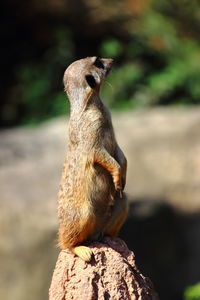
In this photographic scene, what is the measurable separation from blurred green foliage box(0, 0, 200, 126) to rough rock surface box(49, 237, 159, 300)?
8.06m

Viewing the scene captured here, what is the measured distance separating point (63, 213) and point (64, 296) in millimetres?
433

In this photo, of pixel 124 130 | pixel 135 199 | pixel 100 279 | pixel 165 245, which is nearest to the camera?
pixel 100 279

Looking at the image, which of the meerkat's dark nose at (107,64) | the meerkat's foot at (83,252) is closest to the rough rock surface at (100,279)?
the meerkat's foot at (83,252)

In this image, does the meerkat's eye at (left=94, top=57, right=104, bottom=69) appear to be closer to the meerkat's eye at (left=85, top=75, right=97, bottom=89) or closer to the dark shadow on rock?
the meerkat's eye at (left=85, top=75, right=97, bottom=89)

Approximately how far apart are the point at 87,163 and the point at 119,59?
10.8 m

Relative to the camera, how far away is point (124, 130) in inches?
429

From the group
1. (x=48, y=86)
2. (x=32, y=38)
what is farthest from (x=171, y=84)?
(x=32, y=38)

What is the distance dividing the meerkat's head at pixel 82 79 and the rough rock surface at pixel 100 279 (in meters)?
0.80

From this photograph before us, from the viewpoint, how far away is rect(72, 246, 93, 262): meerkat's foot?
459 cm

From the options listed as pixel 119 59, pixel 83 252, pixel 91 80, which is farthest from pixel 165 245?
pixel 91 80

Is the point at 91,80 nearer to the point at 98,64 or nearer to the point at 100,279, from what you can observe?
the point at 98,64

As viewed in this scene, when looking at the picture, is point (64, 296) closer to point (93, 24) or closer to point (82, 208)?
point (82, 208)

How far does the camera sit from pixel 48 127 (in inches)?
436

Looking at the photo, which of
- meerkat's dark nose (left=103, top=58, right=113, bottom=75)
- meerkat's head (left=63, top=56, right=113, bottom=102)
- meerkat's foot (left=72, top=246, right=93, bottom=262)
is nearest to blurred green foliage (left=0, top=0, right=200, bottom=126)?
meerkat's dark nose (left=103, top=58, right=113, bottom=75)
